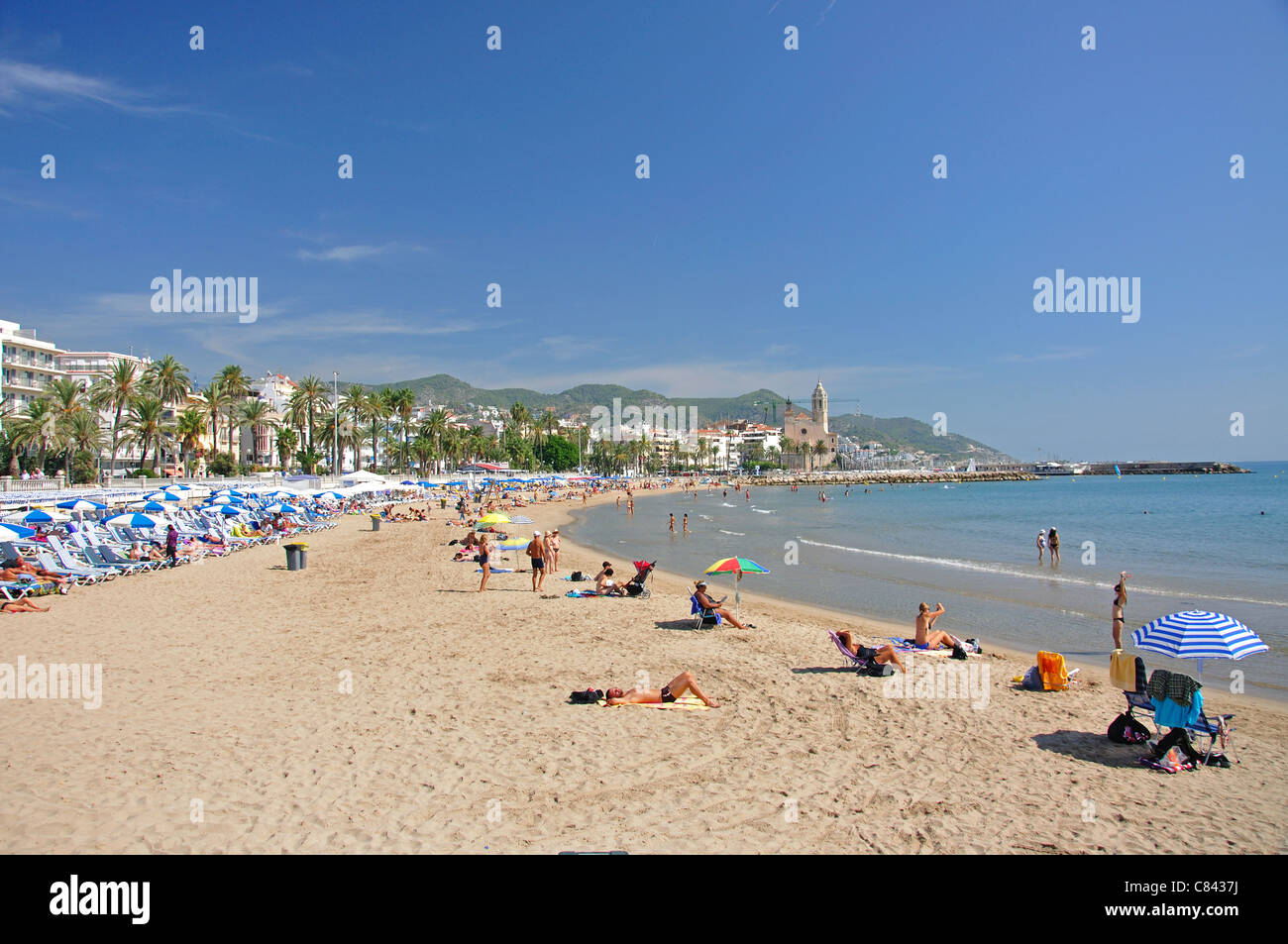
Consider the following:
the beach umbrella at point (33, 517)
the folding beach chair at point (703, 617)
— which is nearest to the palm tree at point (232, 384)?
the beach umbrella at point (33, 517)

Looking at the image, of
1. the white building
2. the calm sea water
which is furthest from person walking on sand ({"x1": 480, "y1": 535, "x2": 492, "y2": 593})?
the white building

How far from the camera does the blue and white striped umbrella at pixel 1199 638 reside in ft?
23.3

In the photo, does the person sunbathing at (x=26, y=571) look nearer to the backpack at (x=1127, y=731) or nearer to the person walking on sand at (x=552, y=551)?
the person walking on sand at (x=552, y=551)

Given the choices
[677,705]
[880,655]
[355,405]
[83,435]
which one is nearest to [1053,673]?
[880,655]

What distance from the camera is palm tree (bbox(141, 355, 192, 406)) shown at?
50.9 meters

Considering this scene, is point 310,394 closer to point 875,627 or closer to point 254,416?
point 254,416

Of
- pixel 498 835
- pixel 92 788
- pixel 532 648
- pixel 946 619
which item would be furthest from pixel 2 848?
pixel 946 619

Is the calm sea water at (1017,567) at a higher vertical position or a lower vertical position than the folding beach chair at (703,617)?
lower

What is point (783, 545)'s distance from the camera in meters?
30.7

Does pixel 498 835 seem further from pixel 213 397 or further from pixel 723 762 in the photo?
pixel 213 397

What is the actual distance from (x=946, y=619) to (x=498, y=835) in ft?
40.3

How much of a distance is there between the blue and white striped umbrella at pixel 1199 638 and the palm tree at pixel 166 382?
57468mm

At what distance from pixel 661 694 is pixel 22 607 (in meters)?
12.0

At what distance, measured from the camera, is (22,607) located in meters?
12.6
